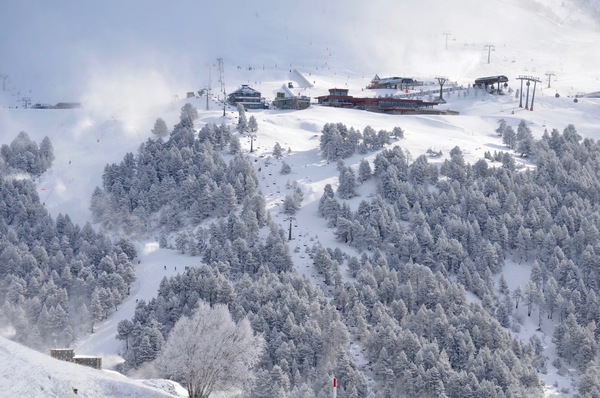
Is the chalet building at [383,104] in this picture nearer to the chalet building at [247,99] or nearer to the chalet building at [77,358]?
the chalet building at [247,99]

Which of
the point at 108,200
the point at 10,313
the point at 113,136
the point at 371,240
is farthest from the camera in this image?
the point at 113,136

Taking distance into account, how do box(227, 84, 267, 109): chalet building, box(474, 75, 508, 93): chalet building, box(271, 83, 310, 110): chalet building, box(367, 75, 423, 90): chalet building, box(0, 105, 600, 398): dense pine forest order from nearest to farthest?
1. box(0, 105, 600, 398): dense pine forest
2. box(227, 84, 267, 109): chalet building
3. box(271, 83, 310, 110): chalet building
4. box(474, 75, 508, 93): chalet building
5. box(367, 75, 423, 90): chalet building

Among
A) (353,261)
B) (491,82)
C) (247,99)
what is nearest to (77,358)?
(353,261)

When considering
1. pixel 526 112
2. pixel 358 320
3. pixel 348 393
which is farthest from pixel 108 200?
pixel 526 112

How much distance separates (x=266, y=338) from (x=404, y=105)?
8483 centimetres

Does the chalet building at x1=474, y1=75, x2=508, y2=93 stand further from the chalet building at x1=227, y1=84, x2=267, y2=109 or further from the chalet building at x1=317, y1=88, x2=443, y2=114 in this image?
the chalet building at x1=227, y1=84, x2=267, y2=109

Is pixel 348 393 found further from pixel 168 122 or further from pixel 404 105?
pixel 404 105

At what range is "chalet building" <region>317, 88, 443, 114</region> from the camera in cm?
16012

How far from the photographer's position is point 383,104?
161 meters

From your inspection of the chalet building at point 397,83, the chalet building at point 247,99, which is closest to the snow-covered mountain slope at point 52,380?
the chalet building at point 247,99

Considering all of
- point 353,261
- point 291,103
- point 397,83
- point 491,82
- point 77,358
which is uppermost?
point 491,82

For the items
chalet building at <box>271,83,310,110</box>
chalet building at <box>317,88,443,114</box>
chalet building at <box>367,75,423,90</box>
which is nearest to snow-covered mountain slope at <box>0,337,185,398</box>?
chalet building at <box>271,83,310,110</box>

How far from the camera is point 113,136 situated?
453ft

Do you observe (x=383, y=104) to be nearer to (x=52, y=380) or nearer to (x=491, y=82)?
(x=491, y=82)
